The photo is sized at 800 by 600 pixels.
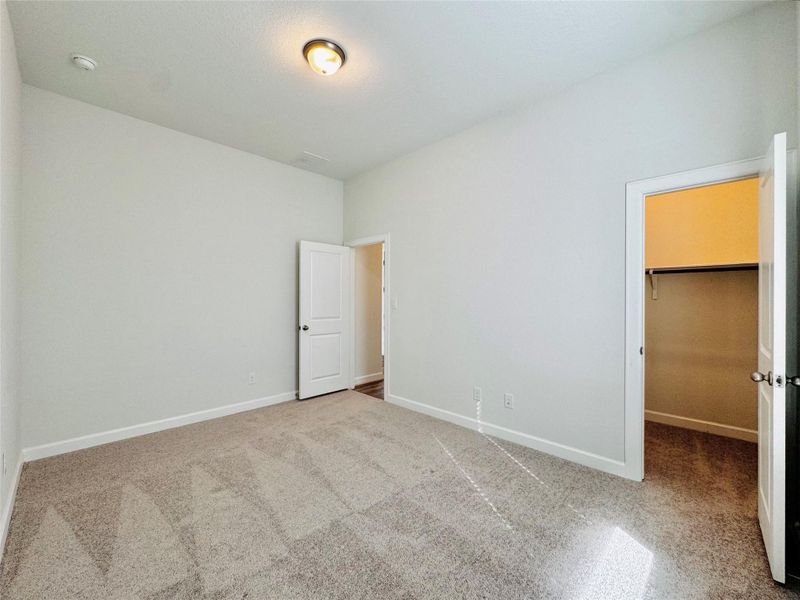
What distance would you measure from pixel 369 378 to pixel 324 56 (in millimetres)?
4092

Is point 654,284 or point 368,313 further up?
point 654,284

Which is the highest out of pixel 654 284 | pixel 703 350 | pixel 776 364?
pixel 654 284

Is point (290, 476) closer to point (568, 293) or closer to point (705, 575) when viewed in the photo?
point (705, 575)

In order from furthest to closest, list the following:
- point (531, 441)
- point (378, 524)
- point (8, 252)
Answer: point (531, 441) → point (8, 252) → point (378, 524)

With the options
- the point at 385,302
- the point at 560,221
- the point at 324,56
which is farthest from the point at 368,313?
the point at 324,56

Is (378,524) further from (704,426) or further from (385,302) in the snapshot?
(704,426)

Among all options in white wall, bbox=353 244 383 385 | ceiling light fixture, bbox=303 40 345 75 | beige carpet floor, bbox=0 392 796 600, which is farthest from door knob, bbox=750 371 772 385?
white wall, bbox=353 244 383 385

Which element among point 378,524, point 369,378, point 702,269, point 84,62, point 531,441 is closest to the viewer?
point 378,524

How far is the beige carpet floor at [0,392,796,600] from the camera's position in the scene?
58.2 inches

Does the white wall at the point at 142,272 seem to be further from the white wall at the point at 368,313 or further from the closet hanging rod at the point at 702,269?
the closet hanging rod at the point at 702,269

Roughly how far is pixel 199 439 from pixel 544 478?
9.38ft

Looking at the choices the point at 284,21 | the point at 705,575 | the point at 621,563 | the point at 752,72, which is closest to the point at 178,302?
the point at 284,21

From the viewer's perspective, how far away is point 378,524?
186 cm

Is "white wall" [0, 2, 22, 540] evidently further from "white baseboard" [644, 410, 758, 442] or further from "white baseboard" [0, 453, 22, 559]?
"white baseboard" [644, 410, 758, 442]
